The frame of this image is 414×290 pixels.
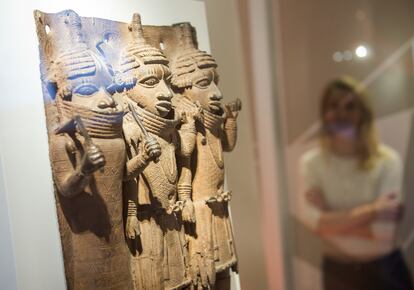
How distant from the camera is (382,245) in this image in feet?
6.61

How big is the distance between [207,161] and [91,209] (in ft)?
1.79

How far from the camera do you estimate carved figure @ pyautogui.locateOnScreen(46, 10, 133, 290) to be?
1716 mm

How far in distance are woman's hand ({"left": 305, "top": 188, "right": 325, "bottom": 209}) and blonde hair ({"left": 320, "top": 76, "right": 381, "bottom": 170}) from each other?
0.47ft

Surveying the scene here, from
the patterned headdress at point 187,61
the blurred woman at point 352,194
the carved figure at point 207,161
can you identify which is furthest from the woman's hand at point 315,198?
the patterned headdress at point 187,61

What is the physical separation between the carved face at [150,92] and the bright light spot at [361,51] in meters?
0.61

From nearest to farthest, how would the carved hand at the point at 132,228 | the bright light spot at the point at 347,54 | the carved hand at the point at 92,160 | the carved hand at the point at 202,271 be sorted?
the carved hand at the point at 92,160, the carved hand at the point at 132,228, the bright light spot at the point at 347,54, the carved hand at the point at 202,271

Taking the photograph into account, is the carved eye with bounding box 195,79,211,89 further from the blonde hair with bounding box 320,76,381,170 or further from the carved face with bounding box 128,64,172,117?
the blonde hair with bounding box 320,76,381,170

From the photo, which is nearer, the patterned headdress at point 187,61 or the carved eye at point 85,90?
the carved eye at point 85,90

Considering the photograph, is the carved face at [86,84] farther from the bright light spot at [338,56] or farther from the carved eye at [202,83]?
the bright light spot at [338,56]

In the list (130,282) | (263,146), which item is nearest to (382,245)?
(263,146)

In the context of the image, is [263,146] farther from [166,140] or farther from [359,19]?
[359,19]

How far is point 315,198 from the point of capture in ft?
6.43

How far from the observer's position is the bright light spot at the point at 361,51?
2002 millimetres

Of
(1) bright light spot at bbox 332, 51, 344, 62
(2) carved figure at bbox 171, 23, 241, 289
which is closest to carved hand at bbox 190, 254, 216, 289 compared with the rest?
(2) carved figure at bbox 171, 23, 241, 289
